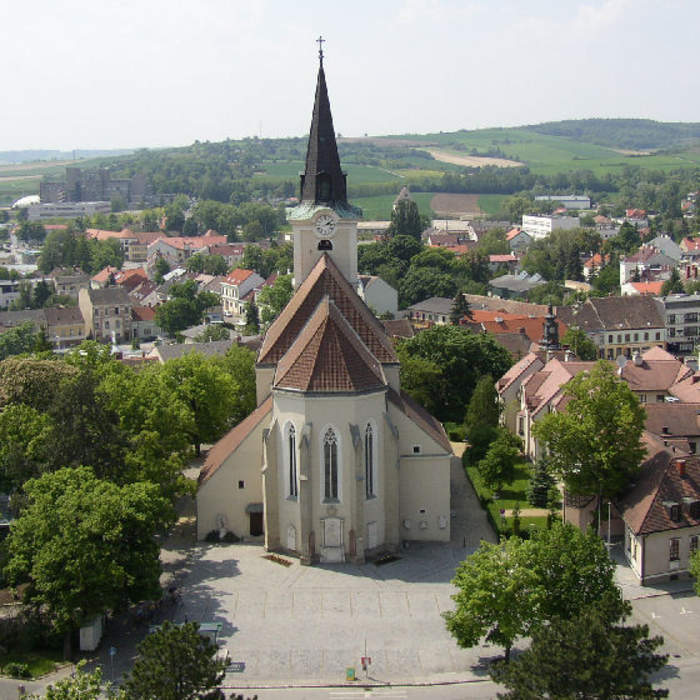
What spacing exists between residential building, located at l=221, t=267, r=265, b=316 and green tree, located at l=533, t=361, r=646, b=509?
95.0 m

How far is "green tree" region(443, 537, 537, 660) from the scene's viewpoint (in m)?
37.2

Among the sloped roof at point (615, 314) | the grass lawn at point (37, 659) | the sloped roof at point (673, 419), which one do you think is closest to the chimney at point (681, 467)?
the sloped roof at point (673, 419)

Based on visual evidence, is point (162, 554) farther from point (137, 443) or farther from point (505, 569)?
point (505, 569)

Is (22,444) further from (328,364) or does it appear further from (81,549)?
(328,364)

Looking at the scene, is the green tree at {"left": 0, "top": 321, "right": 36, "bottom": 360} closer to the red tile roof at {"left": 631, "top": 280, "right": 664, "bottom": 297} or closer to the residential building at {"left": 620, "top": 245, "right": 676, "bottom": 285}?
the red tile roof at {"left": 631, "top": 280, "right": 664, "bottom": 297}

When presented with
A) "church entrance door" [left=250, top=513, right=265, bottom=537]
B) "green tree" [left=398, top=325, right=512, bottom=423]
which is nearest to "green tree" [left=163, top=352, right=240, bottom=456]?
"church entrance door" [left=250, top=513, right=265, bottom=537]

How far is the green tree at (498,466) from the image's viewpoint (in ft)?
189

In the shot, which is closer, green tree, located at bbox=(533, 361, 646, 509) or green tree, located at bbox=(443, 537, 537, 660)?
green tree, located at bbox=(443, 537, 537, 660)

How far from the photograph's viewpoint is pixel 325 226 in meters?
59.4

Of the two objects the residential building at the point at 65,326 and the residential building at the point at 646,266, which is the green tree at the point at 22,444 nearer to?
the residential building at the point at 65,326

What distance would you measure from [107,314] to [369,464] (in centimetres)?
8780

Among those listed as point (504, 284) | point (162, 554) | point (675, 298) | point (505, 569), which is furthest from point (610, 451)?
point (504, 284)

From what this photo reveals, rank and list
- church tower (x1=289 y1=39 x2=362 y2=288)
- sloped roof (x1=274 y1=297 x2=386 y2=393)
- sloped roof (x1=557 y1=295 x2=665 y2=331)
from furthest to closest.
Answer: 1. sloped roof (x1=557 y1=295 x2=665 y2=331)
2. church tower (x1=289 y1=39 x2=362 y2=288)
3. sloped roof (x1=274 y1=297 x2=386 y2=393)

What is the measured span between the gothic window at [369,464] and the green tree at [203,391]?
51.8 ft
